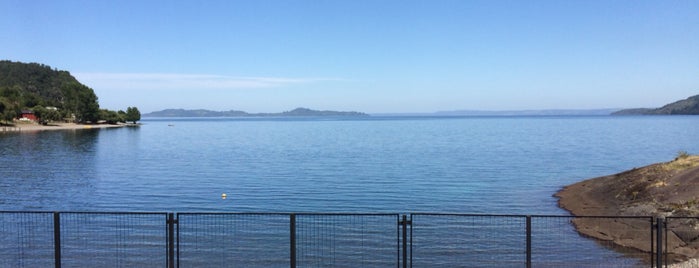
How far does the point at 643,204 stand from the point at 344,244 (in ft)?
51.3

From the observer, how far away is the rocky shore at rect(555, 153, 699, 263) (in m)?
20.5

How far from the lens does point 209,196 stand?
124 ft

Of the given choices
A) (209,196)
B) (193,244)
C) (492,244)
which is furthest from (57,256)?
(209,196)

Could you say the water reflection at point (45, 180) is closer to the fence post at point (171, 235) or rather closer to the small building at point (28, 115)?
the fence post at point (171, 235)

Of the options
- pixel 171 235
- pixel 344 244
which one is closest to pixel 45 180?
pixel 344 244

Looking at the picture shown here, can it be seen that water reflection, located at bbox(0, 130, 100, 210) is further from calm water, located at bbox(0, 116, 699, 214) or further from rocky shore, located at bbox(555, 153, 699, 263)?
rocky shore, located at bbox(555, 153, 699, 263)

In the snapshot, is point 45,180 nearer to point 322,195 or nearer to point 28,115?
point 322,195

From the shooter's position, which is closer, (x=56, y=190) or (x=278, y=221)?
(x=278, y=221)

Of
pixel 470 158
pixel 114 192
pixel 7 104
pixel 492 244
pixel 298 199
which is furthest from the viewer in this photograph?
A: pixel 7 104

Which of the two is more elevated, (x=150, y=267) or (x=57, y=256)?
(x=57, y=256)

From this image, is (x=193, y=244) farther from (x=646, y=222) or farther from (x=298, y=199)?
(x=646, y=222)

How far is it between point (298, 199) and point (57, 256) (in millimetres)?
24313

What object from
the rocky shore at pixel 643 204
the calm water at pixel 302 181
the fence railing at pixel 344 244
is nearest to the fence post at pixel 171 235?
the fence railing at pixel 344 244

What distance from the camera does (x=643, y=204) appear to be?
27875mm
